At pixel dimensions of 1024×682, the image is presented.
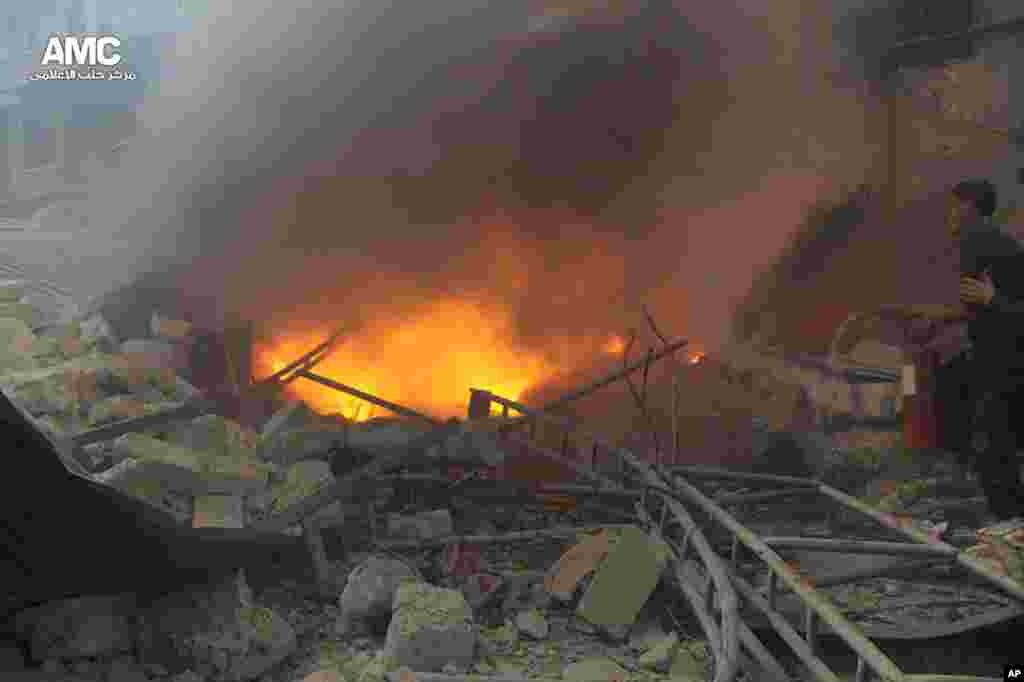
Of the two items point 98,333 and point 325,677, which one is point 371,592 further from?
point 98,333

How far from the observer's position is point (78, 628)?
4090 mm

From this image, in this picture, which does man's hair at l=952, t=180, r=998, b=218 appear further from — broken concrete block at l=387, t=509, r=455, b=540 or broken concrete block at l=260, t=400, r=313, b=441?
broken concrete block at l=260, t=400, r=313, b=441

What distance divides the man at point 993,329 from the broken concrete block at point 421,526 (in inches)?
138

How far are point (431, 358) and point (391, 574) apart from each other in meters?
5.13

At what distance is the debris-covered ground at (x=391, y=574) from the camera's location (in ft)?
13.6

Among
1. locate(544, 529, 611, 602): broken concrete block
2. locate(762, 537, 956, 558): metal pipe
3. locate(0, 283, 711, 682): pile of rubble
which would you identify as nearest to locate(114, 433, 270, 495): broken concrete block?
locate(0, 283, 711, 682): pile of rubble

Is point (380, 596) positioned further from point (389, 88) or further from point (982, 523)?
point (389, 88)

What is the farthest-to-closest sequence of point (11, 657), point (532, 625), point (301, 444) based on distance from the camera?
point (301, 444)
point (532, 625)
point (11, 657)

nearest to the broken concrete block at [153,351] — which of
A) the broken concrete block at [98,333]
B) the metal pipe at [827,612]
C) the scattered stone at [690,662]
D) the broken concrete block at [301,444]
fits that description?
the broken concrete block at [98,333]

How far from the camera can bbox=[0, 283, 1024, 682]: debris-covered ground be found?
13.6 ft

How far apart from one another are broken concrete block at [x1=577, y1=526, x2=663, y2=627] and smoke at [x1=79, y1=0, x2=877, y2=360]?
209 inches

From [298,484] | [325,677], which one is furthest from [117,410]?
[325,677]

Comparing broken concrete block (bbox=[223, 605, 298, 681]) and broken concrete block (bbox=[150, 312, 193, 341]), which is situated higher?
broken concrete block (bbox=[150, 312, 193, 341])

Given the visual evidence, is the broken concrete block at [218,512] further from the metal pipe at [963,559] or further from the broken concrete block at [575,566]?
the metal pipe at [963,559]
